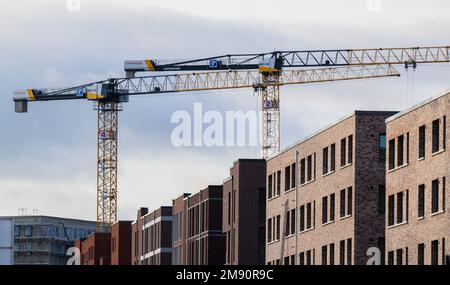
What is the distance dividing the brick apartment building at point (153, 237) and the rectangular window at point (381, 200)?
2489 inches

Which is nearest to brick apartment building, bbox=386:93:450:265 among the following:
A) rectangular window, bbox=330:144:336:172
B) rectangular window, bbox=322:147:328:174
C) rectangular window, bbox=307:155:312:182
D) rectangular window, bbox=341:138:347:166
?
rectangular window, bbox=341:138:347:166

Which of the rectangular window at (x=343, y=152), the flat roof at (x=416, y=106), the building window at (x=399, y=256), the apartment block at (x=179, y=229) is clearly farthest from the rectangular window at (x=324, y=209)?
the apartment block at (x=179, y=229)

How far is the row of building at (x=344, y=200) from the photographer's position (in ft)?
255

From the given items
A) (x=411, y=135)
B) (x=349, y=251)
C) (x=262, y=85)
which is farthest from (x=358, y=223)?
(x=262, y=85)

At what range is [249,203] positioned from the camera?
118 meters

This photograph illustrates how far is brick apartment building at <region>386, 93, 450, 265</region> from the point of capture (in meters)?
75.4

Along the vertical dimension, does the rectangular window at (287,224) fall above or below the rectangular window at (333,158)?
below

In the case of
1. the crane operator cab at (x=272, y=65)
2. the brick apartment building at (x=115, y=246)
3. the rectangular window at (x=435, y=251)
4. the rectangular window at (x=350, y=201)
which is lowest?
the rectangular window at (x=435, y=251)

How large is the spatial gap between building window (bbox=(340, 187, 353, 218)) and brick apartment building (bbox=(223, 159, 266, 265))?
25128 millimetres

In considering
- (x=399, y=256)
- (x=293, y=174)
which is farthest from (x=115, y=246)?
(x=399, y=256)

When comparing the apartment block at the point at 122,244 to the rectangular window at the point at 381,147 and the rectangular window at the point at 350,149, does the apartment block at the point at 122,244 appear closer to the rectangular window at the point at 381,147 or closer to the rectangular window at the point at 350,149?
the rectangular window at the point at 350,149

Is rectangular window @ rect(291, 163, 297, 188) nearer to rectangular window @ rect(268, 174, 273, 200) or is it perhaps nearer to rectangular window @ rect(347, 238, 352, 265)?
rectangular window @ rect(268, 174, 273, 200)
